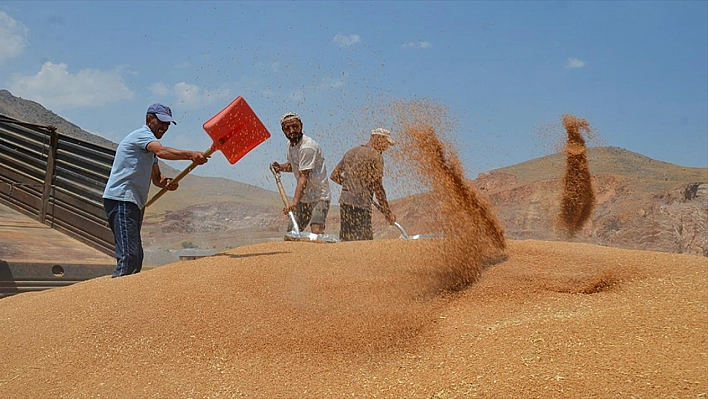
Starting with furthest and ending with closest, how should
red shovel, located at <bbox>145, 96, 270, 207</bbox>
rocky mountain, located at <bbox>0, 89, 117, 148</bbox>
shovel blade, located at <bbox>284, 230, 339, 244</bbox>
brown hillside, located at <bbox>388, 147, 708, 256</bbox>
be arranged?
rocky mountain, located at <bbox>0, 89, 117, 148</bbox>, brown hillside, located at <bbox>388, 147, 708, 256</bbox>, shovel blade, located at <bbox>284, 230, 339, 244</bbox>, red shovel, located at <bbox>145, 96, 270, 207</bbox>

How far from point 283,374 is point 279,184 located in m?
2.68

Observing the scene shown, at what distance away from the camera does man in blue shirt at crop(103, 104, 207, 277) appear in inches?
151

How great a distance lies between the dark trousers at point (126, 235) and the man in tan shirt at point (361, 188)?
1757 mm

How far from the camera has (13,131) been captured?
534 cm

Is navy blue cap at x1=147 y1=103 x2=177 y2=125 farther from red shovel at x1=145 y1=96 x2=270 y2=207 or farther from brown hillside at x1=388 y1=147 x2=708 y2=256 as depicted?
brown hillside at x1=388 y1=147 x2=708 y2=256

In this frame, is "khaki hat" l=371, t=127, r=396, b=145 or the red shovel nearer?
the red shovel

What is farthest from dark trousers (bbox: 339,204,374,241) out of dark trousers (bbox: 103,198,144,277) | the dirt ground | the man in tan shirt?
dark trousers (bbox: 103,198,144,277)

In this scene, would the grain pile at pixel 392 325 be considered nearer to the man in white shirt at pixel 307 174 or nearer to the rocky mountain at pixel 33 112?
the man in white shirt at pixel 307 174

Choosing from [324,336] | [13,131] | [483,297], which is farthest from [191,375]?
[13,131]

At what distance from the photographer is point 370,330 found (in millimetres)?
2684

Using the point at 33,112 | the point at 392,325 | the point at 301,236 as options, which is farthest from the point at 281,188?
the point at 33,112

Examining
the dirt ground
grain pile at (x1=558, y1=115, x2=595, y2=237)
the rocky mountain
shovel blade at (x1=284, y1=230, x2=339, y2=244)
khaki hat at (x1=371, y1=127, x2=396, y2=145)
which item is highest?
the rocky mountain

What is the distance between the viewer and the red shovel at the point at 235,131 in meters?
3.92

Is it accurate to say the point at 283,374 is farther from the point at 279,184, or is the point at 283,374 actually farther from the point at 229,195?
the point at 229,195
